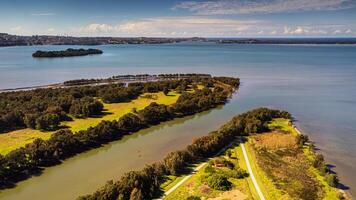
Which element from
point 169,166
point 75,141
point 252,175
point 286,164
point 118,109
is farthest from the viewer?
point 118,109

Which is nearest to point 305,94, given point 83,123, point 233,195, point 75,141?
point 83,123

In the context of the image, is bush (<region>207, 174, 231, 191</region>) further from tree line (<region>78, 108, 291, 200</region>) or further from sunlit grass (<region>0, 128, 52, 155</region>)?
sunlit grass (<region>0, 128, 52, 155</region>)

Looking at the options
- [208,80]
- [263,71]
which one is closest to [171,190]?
[208,80]

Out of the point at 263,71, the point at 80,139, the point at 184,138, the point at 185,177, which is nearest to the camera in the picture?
the point at 185,177

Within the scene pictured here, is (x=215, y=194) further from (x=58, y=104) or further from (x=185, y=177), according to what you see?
(x=58, y=104)

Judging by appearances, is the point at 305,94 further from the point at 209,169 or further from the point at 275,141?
the point at 209,169

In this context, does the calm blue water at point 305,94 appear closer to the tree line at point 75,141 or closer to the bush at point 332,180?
the bush at point 332,180
